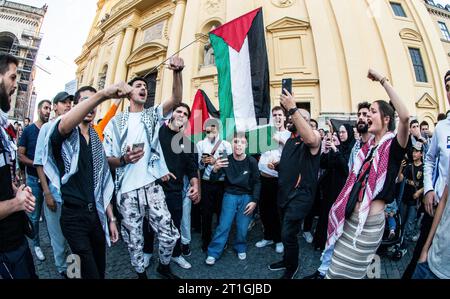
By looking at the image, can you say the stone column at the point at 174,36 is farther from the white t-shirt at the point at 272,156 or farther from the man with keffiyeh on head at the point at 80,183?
the man with keffiyeh on head at the point at 80,183

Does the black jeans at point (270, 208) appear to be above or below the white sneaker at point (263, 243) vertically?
above

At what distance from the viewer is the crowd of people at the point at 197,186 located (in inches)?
62.1

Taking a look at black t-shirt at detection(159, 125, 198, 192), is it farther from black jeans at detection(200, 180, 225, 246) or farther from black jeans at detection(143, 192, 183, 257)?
black jeans at detection(200, 180, 225, 246)

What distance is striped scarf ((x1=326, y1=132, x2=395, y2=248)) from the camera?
193 cm

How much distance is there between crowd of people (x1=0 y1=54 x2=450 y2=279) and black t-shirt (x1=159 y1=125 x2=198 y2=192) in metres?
0.02

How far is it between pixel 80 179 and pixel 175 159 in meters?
1.32

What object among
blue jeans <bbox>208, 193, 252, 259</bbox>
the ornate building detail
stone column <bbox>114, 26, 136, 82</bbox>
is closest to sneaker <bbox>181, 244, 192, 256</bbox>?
blue jeans <bbox>208, 193, 252, 259</bbox>

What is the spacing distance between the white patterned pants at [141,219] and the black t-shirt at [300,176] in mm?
1405

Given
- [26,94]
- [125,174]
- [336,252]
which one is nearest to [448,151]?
[336,252]

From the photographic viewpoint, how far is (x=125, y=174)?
2588 mm

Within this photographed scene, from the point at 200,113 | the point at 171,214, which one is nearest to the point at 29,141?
the point at 171,214

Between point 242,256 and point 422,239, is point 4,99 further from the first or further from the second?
point 422,239

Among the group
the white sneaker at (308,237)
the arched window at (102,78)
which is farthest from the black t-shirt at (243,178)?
the arched window at (102,78)
